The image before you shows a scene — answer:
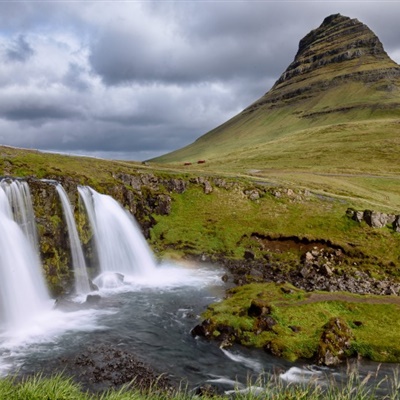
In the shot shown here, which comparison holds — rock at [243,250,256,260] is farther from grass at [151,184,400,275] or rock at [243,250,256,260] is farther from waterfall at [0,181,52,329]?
waterfall at [0,181,52,329]

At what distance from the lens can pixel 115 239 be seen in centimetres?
4566

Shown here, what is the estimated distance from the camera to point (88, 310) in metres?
31.6

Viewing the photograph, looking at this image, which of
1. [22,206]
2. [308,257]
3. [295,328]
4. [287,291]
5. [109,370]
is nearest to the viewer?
[109,370]

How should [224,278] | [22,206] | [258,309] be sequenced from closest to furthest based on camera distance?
[258,309] → [22,206] → [224,278]

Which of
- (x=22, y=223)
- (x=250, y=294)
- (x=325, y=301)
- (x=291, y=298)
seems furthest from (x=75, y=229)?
(x=325, y=301)

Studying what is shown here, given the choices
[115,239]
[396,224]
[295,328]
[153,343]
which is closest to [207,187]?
[115,239]

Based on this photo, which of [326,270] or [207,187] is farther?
[207,187]

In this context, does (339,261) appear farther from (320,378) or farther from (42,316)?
(42,316)

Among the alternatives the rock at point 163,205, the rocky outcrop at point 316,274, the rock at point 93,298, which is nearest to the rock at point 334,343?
the rocky outcrop at point 316,274

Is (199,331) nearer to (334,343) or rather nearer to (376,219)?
(334,343)

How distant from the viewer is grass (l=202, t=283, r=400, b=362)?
24031 millimetres

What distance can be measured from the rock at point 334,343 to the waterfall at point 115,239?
24065 mm

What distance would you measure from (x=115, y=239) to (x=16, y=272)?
597 inches

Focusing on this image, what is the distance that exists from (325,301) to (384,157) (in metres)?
128
